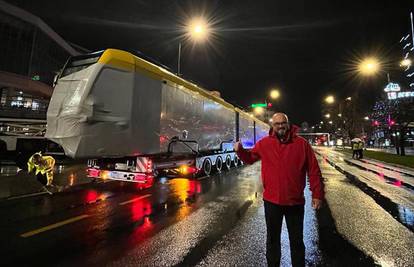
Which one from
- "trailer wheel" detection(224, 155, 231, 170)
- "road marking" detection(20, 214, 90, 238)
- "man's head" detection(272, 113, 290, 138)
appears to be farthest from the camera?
"trailer wheel" detection(224, 155, 231, 170)

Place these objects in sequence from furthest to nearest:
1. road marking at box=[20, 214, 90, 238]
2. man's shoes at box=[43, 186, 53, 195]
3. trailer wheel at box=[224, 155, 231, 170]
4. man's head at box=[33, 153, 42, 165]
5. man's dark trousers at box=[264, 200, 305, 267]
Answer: trailer wheel at box=[224, 155, 231, 170], man's head at box=[33, 153, 42, 165], man's shoes at box=[43, 186, 53, 195], road marking at box=[20, 214, 90, 238], man's dark trousers at box=[264, 200, 305, 267]

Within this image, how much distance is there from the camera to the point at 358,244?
14.2ft

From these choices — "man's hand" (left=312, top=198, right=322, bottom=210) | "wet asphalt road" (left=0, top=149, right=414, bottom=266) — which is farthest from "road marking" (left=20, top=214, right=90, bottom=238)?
"man's hand" (left=312, top=198, right=322, bottom=210)

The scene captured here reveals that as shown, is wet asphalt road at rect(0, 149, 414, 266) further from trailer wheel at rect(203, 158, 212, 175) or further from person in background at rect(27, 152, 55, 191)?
trailer wheel at rect(203, 158, 212, 175)

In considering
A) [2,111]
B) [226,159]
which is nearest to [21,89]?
[2,111]

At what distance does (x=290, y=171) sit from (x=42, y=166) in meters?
7.94

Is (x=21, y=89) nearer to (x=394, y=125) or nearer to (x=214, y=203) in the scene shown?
(x=214, y=203)

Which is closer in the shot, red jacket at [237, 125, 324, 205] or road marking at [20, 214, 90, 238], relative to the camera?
red jacket at [237, 125, 324, 205]

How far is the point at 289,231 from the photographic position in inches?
122

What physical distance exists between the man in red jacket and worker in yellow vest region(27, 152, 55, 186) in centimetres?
758

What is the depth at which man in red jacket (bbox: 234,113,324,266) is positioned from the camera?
3066 mm

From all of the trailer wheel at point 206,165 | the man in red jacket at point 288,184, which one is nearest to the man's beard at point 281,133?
the man in red jacket at point 288,184

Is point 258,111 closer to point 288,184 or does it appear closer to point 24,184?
point 24,184

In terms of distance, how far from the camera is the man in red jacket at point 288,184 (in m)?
3.07
